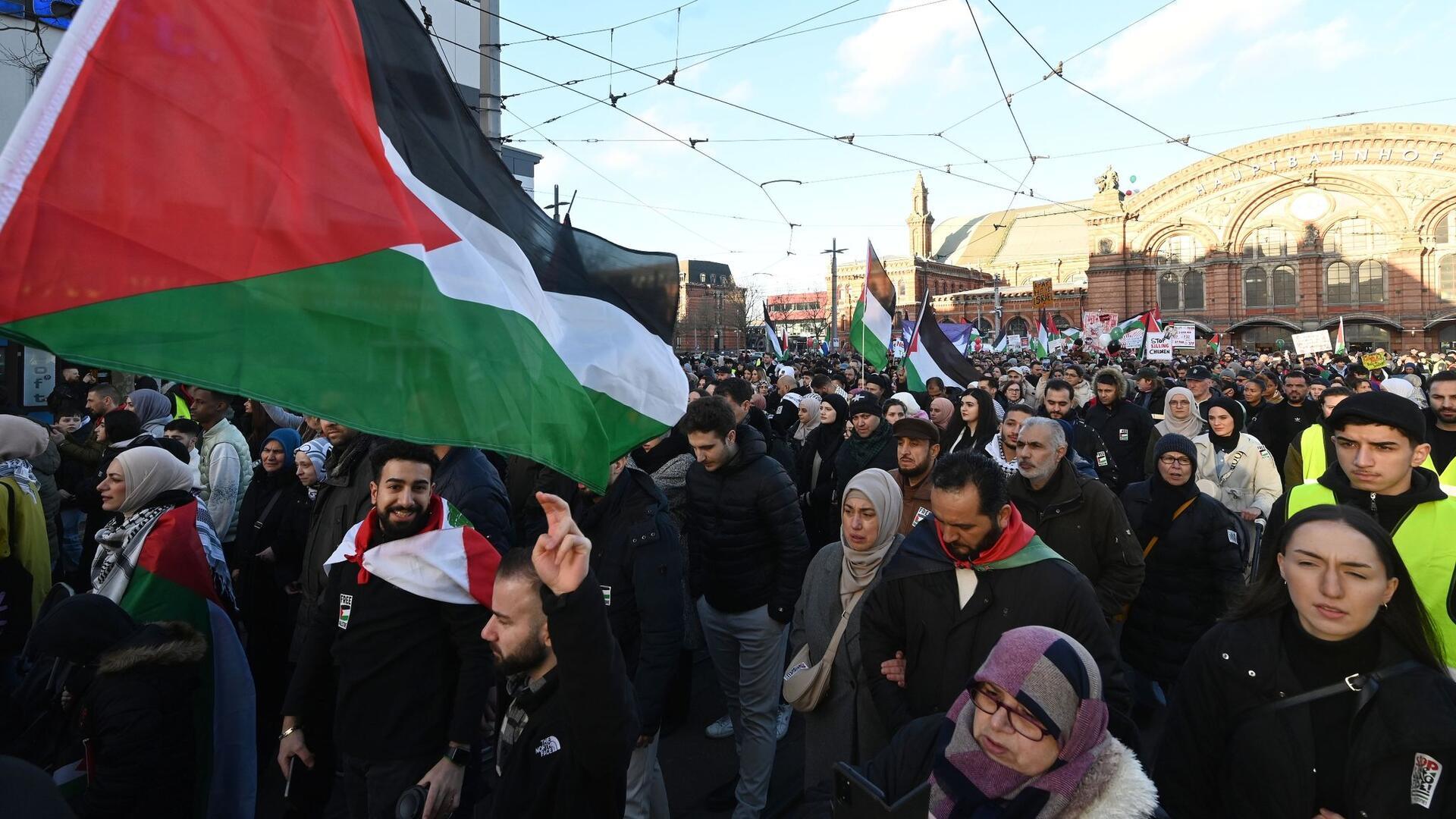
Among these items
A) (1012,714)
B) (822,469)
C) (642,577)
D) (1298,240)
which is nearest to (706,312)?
(1298,240)

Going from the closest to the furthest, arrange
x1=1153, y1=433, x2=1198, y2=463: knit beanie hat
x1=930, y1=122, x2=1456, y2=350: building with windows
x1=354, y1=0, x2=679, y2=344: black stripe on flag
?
1. x1=354, y1=0, x2=679, y2=344: black stripe on flag
2. x1=1153, y1=433, x2=1198, y2=463: knit beanie hat
3. x1=930, y1=122, x2=1456, y2=350: building with windows

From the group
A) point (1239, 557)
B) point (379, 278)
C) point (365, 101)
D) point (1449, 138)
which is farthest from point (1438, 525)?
point (1449, 138)

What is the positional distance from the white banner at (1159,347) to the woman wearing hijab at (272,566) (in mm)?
21272

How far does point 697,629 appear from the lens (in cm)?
525

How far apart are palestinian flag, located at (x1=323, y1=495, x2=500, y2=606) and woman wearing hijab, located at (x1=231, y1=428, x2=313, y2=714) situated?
197cm

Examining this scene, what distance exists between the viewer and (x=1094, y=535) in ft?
13.6

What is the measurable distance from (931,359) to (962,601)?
8.76m

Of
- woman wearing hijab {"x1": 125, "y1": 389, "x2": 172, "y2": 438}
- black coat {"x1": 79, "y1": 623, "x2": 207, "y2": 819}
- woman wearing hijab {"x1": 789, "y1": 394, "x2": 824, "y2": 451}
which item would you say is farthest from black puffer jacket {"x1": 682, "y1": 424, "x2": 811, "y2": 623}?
woman wearing hijab {"x1": 125, "y1": 389, "x2": 172, "y2": 438}

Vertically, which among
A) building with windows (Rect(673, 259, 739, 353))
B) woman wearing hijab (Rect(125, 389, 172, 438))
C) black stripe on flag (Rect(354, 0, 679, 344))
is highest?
building with windows (Rect(673, 259, 739, 353))

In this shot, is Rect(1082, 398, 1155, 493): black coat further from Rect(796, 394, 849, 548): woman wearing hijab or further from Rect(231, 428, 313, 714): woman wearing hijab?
Rect(231, 428, 313, 714): woman wearing hijab

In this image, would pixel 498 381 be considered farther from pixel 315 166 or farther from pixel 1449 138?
pixel 1449 138

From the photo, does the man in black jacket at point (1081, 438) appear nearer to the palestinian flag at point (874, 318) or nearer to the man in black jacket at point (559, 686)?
the palestinian flag at point (874, 318)

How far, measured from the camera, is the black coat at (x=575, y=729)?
2.11 metres

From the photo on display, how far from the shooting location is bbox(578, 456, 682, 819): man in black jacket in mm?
3547
